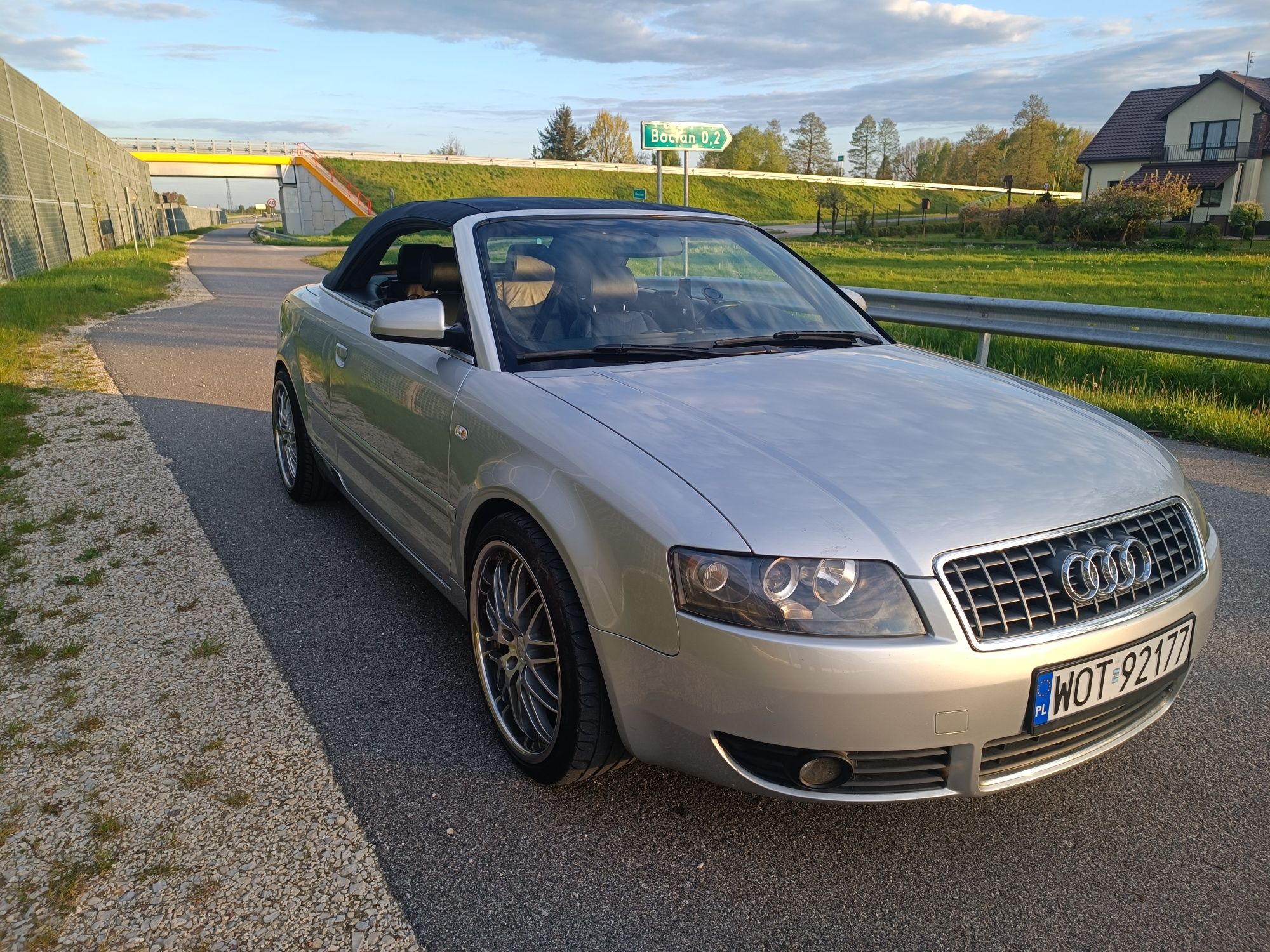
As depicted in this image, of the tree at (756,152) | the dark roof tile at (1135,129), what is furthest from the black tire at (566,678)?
the tree at (756,152)

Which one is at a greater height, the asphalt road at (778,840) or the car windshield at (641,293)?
the car windshield at (641,293)

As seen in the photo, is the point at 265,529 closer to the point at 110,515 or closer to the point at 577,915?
the point at 110,515

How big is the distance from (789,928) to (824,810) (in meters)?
0.48

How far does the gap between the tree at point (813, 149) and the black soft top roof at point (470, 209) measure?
116317 millimetres

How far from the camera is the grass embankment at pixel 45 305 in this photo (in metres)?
6.81

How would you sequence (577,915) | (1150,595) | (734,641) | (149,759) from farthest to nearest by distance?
1. (149,759)
2. (1150,595)
3. (577,915)
4. (734,641)

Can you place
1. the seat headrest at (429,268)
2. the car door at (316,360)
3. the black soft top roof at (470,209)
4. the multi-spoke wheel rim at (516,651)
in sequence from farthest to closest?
the car door at (316,360), the seat headrest at (429,268), the black soft top roof at (470,209), the multi-spoke wheel rim at (516,651)

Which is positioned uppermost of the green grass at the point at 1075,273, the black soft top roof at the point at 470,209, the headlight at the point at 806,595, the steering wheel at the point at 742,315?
the black soft top roof at the point at 470,209

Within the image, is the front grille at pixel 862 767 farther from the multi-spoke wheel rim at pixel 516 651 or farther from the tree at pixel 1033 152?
the tree at pixel 1033 152

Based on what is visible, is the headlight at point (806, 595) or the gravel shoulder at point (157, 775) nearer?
the headlight at point (806, 595)

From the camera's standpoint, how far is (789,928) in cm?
203

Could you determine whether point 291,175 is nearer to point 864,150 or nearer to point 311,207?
point 311,207

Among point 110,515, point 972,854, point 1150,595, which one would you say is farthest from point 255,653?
point 1150,595

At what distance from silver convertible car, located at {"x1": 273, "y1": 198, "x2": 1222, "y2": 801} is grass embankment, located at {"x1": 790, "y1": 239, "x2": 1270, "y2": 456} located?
4.26 metres
